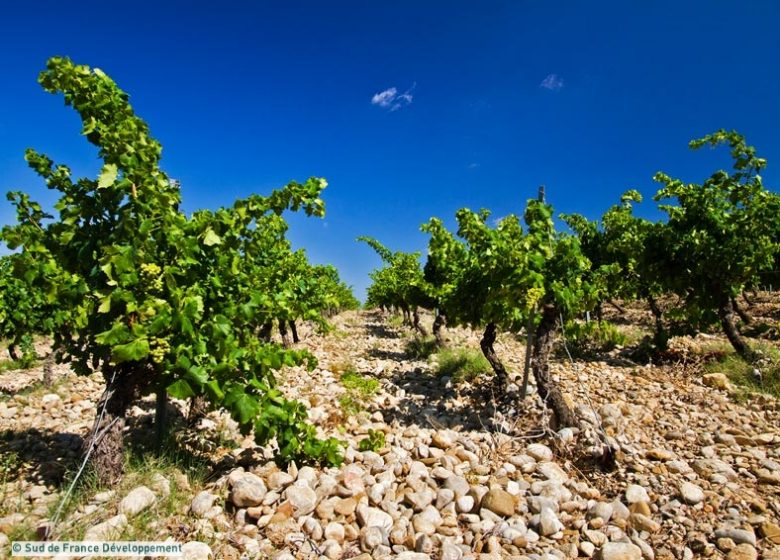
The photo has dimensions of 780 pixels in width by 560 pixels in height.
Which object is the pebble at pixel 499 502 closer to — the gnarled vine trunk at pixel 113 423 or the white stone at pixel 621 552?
the white stone at pixel 621 552

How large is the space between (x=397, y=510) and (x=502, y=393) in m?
3.61

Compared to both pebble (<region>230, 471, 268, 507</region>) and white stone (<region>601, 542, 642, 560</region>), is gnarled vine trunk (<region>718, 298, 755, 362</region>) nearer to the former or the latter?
white stone (<region>601, 542, 642, 560</region>)

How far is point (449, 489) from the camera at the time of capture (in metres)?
3.81

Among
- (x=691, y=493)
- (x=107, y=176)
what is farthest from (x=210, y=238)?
(x=691, y=493)

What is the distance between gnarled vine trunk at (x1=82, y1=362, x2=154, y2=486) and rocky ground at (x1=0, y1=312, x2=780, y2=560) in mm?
180

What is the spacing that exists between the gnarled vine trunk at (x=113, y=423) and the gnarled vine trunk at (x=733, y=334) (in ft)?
31.7

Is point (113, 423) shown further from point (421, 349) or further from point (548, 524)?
point (421, 349)

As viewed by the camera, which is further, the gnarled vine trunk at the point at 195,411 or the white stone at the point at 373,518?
the gnarled vine trunk at the point at 195,411

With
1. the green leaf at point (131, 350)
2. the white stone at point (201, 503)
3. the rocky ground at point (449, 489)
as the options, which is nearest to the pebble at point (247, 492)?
the rocky ground at point (449, 489)

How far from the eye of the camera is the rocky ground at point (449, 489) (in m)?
3.12

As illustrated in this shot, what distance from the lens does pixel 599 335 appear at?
991cm

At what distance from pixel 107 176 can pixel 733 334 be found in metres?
10.4

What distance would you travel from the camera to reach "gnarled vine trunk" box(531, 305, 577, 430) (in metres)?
5.32

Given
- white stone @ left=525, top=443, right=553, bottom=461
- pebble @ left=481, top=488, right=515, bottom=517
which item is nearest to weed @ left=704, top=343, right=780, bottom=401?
white stone @ left=525, top=443, right=553, bottom=461
